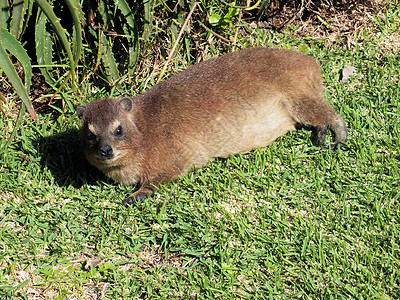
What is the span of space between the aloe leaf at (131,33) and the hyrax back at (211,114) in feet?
2.17

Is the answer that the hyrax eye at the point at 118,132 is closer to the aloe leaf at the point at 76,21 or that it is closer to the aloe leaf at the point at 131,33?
the aloe leaf at the point at 76,21

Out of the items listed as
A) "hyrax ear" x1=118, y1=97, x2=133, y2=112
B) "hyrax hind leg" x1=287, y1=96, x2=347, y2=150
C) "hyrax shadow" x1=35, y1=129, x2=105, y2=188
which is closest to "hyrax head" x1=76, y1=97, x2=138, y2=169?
"hyrax ear" x1=118, y1=97, x2=133, y2=112

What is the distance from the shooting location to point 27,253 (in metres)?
4.79

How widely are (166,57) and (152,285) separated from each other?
10.6 ft

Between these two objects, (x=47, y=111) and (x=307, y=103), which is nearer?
(x=307, y=103)

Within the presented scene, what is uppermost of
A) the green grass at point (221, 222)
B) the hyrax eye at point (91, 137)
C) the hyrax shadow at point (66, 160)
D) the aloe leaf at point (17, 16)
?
the aloe leaf at point (17, 16)

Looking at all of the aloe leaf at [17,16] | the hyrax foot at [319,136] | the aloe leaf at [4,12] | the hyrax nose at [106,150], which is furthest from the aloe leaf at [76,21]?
the hyrax foot at [319,136]

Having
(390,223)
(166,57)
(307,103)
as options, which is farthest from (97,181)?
(390,223)

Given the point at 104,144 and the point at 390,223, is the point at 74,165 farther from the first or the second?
the point at 390,223

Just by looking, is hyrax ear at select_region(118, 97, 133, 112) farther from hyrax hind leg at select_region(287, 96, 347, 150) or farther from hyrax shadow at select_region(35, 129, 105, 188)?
hyrax hind leg at select_region(287, 96, 347, 150)

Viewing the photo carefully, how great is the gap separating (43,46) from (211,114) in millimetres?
2037

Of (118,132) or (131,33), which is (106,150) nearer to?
(118,132)

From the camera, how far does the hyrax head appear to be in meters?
5.21

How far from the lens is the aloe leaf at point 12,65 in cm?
498
